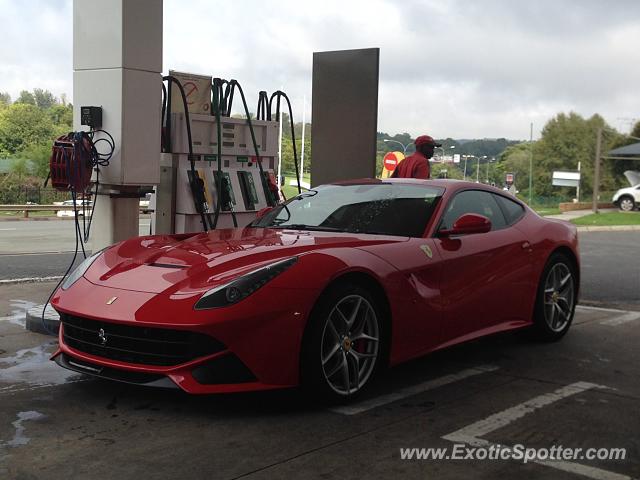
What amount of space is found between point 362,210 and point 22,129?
93538 millimetres

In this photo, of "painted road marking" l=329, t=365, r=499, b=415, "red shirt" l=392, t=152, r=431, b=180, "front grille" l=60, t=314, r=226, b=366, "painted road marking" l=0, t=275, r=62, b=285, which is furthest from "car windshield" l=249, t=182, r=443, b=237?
"painted road marking" l=0, t=275, r=62, b=285

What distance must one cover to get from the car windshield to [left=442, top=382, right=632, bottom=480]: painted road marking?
1.30m

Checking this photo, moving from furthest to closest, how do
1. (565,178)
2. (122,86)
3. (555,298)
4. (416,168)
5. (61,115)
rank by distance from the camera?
(61,115), (565,178), (416,168), (122,86), (555,298)

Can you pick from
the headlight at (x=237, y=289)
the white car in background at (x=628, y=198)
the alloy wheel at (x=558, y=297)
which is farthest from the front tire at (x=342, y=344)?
the white car in background at (x=628, y=198)

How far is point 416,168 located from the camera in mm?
7734

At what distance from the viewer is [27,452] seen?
3467 millimetres

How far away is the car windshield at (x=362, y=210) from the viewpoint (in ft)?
16.7

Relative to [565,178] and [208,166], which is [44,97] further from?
[208,166]

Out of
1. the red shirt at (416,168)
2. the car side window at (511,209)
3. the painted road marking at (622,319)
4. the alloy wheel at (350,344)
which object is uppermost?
the red shirt at (416,168)

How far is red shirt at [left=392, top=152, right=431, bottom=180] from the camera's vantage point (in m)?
7.74

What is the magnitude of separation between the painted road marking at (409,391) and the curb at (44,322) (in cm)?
287

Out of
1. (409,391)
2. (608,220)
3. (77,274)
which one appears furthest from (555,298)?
(608,220)

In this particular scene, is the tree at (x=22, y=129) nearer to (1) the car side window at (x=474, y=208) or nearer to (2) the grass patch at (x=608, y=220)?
(2) the grass patch at (x=608, y=220)

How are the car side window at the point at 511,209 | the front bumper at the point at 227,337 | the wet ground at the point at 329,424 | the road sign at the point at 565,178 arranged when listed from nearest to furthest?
the wet ground at the point at 329,424, the front bumper at the point at 227,337, the car side window at the point at 511,209, the road sign at the point at 565,178
